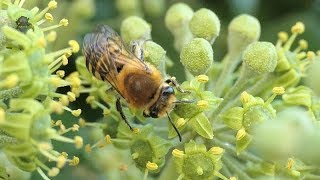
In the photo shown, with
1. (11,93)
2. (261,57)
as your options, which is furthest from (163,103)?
(11,93)

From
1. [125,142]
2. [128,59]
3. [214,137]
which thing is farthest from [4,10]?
[214,137]

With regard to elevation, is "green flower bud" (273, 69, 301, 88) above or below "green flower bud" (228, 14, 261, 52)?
below

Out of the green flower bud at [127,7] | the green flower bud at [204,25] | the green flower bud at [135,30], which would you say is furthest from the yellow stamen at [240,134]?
the green flower bud at [127,7]

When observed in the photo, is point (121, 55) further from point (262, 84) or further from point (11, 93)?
point (262, 84)

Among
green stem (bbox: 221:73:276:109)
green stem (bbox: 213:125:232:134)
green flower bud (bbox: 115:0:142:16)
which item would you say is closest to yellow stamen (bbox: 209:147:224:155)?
green stem (bbox: 213:125:232:134)

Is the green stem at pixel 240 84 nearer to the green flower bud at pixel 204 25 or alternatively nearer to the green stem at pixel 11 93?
the green flower bud at pixel 204 25

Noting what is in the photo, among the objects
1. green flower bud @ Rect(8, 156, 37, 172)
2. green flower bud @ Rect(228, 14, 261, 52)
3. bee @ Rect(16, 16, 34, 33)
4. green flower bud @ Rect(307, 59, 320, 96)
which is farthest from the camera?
green flower bud @ Rect(228, 14, 261, 52)

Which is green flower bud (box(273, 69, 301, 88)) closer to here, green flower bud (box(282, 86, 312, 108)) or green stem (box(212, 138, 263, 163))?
green flower bud (box(282, 86, 312, 108))
